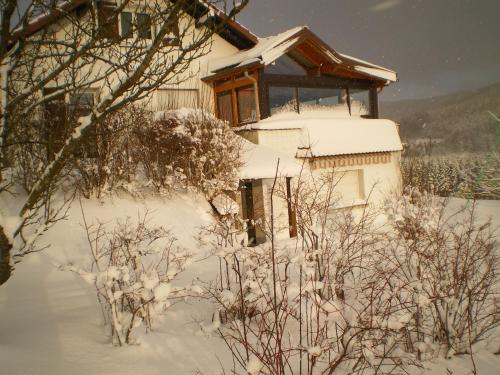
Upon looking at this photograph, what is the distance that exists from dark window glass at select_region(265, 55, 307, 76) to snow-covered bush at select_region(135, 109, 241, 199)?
397 cm

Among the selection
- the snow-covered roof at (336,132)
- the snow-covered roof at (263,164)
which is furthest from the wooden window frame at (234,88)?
the snow-covered roof at (263,164)

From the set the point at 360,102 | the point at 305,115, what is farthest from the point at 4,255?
the point at 360,102

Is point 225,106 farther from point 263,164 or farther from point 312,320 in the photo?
point 312,320

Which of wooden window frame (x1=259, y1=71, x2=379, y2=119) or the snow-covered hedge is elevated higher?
wooden window frame (x1=259, y1=71, x2=379, y2=119)

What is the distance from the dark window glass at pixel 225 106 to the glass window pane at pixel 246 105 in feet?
1.34

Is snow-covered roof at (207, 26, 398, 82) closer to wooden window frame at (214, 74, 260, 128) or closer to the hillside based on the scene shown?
wooden window frame at (214, 74, 260, 128)

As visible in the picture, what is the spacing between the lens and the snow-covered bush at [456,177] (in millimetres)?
5909

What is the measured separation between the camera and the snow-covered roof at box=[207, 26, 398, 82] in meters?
12.3

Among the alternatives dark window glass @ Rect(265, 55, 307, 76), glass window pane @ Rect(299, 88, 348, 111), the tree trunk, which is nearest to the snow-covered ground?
the tree trunk

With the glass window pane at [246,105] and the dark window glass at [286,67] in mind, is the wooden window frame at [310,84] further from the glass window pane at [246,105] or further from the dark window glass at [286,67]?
the glass window pane at [246,105]

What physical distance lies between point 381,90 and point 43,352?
15751 millimetres

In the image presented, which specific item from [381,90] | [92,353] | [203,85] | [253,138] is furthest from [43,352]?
[381,90]

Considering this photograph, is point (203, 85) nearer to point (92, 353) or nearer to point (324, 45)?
point (324, 45)

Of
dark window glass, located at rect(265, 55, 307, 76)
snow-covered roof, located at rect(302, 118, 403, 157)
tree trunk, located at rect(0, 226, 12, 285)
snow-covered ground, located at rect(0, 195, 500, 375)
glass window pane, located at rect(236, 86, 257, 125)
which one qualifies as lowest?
snow-covered ground, located at rect(0, 195, 500, 375)
